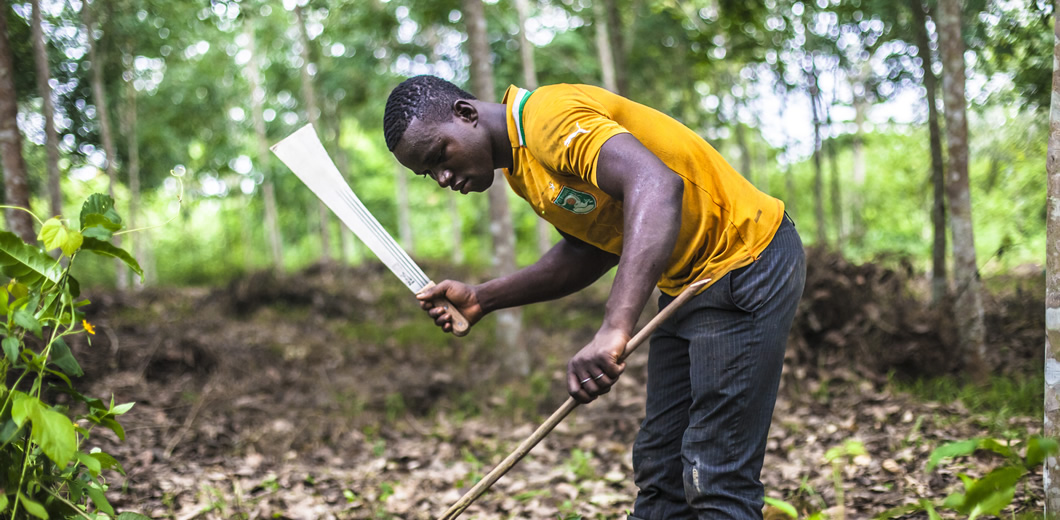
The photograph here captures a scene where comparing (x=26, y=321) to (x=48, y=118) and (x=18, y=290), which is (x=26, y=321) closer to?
(x=18, y=290)

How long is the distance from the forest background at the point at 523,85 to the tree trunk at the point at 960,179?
0.01 m

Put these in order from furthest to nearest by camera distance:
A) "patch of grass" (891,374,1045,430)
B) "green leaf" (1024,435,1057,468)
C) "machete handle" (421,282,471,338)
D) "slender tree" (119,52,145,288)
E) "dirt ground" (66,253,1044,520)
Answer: "slender tree" (119,52,145,288) < "patch of grass" (891,374,1045,430) < "dirt ground" (66,253,1044,520) < "machete handle" (421,282,471,338) < "green leaf" (1024,435,1057,468)

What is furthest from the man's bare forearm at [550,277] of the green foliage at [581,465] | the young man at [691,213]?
the green foliage at [581,465]

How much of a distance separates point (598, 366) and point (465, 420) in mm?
3857

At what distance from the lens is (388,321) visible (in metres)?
9.44

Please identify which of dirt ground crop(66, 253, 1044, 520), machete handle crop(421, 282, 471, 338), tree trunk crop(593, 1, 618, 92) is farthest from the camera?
tree trunk crop(593, 1, 618, 92)

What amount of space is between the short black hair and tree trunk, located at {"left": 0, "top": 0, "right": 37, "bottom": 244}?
9.97ft

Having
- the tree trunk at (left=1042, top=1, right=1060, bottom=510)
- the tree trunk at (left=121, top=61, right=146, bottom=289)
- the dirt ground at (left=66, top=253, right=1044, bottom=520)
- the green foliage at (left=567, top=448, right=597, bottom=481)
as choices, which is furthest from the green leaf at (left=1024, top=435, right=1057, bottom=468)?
the tree trunk at (left=121, top=61, right=146, bottom=289)

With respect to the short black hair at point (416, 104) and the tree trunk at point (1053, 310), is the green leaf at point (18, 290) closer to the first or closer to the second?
the short black hair at point (416, 104)

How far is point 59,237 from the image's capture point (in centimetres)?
188

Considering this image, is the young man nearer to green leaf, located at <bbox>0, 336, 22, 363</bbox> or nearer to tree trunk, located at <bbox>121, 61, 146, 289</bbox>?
green leaf, located at <bbox>0, 336, 22, 363</bbox>

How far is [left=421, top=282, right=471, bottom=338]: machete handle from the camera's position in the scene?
7.78ft

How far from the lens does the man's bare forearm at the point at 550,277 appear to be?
244 centimetres

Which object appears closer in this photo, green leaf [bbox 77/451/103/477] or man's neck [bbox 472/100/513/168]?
green leaf [bbox 77/451/103/477]
